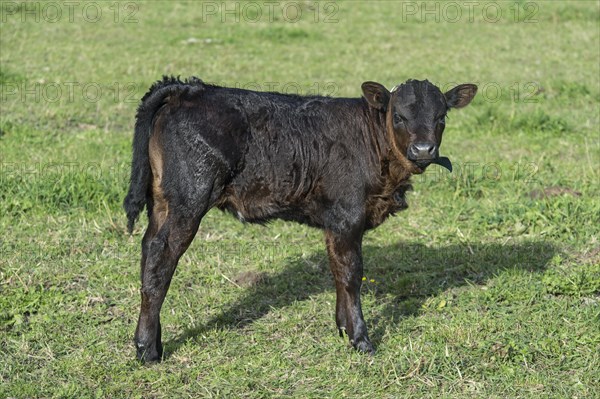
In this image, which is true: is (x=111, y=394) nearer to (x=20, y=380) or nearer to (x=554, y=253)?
(x=20, y=380)

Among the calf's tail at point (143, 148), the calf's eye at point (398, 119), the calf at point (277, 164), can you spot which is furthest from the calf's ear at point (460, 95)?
the calf's tail at point (143, 148)

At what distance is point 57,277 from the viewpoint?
22.7ft

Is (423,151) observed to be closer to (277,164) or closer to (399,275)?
Answer: (277,164)

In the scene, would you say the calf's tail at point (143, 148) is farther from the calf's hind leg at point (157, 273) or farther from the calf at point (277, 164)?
the calf's hind leg at point (157, 273)

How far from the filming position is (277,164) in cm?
607

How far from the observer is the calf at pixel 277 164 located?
5840mm

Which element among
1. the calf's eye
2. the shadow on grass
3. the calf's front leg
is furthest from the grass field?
the calf's eye

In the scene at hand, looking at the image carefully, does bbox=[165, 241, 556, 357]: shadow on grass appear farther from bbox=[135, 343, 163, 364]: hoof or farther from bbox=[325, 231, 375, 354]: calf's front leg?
bbox=[135, 343, 163, 364]: hoof

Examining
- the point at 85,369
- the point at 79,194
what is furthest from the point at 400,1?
the point at 85,369

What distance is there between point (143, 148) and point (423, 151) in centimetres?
179

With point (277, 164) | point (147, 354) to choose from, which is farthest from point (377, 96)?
point (147, 354)

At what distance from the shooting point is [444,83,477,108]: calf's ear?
6344 millimetres

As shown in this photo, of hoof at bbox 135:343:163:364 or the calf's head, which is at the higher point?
the calf's head

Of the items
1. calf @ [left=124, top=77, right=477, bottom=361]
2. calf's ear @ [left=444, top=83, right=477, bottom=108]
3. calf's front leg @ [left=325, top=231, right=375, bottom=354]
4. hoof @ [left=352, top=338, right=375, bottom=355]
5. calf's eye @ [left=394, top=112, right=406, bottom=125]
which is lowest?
hoof @ [left=352, top=338, right=375, bottom=355]
